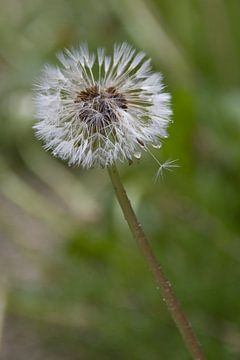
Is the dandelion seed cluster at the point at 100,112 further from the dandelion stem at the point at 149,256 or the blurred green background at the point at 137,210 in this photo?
the blurred green background at the point at 137,210

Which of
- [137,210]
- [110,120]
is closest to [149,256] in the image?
[110,120]

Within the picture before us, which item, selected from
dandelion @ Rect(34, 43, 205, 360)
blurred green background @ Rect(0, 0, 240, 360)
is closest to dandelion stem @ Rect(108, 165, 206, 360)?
dandelion @ Rect(34, 43, 205, 360)

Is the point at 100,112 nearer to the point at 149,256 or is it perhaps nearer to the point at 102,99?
the point at 102,99

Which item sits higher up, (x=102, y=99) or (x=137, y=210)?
(x=137, y=210)

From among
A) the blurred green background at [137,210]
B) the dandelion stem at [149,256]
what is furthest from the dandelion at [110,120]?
the blurred green background at [137,210]

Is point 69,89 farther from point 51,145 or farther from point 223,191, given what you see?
point 223,191

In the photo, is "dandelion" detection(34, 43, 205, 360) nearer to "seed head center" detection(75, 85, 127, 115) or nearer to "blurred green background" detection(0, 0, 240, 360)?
"seed head center" detection(75, 85, 127, 115)
